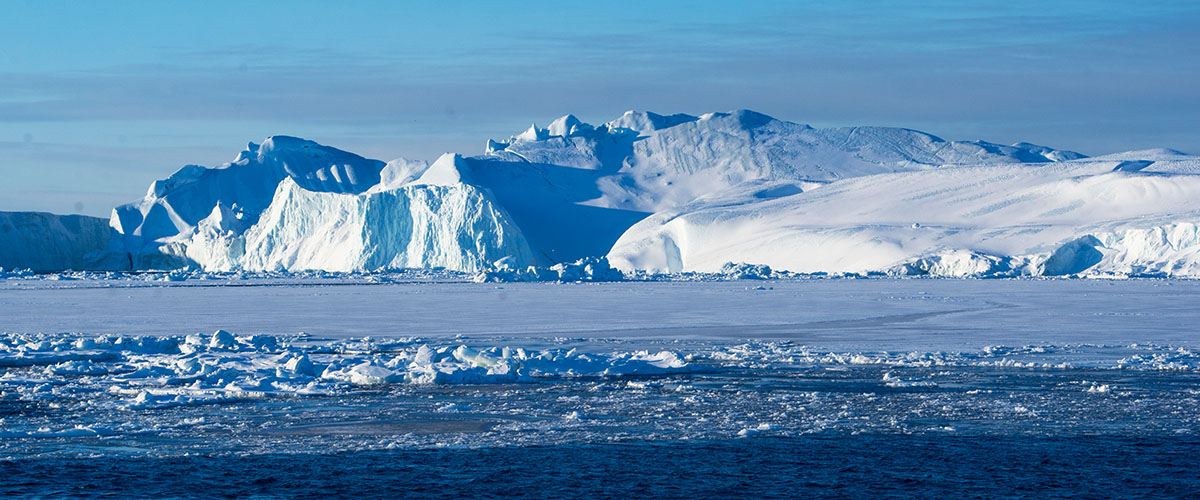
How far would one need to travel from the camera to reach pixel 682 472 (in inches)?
235

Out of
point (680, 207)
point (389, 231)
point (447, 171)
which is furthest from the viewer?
point (680, 207)

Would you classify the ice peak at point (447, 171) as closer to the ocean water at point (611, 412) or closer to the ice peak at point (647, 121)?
the ice peak at point (647, 121)

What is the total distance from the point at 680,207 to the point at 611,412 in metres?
53.7

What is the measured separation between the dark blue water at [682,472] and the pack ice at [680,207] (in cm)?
2991

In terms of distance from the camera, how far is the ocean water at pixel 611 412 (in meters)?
5.71

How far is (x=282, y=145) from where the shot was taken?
66.6m

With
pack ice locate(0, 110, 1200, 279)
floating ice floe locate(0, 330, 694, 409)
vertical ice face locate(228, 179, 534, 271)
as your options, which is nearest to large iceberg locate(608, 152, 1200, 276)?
pack ice locate(0, 110, 1200, 279)

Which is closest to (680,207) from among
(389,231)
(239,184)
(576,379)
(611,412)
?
(389,231)

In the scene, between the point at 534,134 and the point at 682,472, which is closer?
the point at 682,472

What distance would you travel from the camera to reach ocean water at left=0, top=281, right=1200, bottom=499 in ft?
18.7

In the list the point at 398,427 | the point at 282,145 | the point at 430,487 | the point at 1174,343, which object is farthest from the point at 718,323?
the point at 282,145

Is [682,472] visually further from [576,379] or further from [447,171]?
[447,171]

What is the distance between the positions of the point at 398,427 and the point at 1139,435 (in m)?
4.27

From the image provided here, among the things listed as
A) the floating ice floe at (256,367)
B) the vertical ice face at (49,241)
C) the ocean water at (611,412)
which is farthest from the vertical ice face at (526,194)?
the floating ice floe at (256,367)
